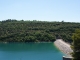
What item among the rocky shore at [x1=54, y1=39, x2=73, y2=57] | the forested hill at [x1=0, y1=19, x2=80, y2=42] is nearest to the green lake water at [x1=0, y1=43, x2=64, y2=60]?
the rocky shore at [x1=54, y1=39, x2=73, y2=57]

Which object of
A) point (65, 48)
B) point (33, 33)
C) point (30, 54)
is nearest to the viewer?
point (30, 54)

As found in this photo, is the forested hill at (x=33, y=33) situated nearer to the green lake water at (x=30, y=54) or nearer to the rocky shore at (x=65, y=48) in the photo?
the rocky shore at (x=65, y=48)

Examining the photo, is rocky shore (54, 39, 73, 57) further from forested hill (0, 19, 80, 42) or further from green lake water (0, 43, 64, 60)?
forested hill (0, 19, 80, 42)

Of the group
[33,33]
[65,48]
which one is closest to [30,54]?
[65,48]

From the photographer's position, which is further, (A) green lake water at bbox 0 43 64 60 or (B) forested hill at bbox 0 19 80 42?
(B) forested hill at bbox 0 19 80 42

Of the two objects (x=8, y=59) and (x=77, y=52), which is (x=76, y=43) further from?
(x=8, y=59)

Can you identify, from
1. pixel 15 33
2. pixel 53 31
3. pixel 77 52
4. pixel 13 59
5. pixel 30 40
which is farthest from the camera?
pixel 53 31

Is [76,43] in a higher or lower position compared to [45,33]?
higher

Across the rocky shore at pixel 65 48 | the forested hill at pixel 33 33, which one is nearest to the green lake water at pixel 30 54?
the rocky shore at pixel 65 48

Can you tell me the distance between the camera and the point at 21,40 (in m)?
101

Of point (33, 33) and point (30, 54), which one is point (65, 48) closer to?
point (30, 54)

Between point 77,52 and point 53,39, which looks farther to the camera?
point 53,39

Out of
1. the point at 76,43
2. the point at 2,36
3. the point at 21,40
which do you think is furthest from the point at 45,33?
the point at 76,43

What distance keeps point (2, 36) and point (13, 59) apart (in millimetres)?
59041
